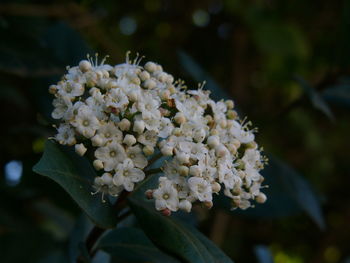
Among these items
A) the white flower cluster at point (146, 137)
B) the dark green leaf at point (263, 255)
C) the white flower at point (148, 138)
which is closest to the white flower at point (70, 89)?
the white flower cluster at point (146, 137)

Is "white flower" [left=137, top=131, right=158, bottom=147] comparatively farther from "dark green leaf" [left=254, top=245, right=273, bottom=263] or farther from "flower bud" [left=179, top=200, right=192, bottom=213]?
"dark green leaf" [left=254, top=245, right=273, bottom=263]

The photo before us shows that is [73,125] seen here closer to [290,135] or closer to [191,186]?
[191,186]

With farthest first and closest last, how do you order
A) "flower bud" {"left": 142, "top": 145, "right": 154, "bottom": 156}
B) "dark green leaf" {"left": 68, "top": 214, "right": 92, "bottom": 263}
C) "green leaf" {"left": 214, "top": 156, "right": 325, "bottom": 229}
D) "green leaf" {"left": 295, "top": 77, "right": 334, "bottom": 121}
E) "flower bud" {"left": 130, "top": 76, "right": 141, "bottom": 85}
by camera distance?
1. "green leaf" {"left": 295, "top": 77, "right": 334, "bottom": 121}
2. "green leaf" {"left": 214, "top": 156, "right": 325, "bottom": 229}
3. "dark green leaf" {"left": 68, "top": 214, "right": 92, "bottom": 263}
4. "flower bud" {"left": 130, "top": 76, "right": 141, "bottom": 85}
5. "flower bud" {"left": 142, "top": 145, "right": 154, "bottom": 156}

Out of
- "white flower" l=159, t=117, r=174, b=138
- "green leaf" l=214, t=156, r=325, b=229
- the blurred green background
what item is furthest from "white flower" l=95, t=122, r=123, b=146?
the blurred green background

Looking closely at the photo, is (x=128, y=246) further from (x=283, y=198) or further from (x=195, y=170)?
(x=283, y=198)

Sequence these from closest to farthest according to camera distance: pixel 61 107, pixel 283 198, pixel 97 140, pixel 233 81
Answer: pixel 97 140 < pixel 61 107 < pixel 283 198 < pixel 233 81

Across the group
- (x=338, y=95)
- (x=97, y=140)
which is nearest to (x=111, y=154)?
(x=97, y=140)
